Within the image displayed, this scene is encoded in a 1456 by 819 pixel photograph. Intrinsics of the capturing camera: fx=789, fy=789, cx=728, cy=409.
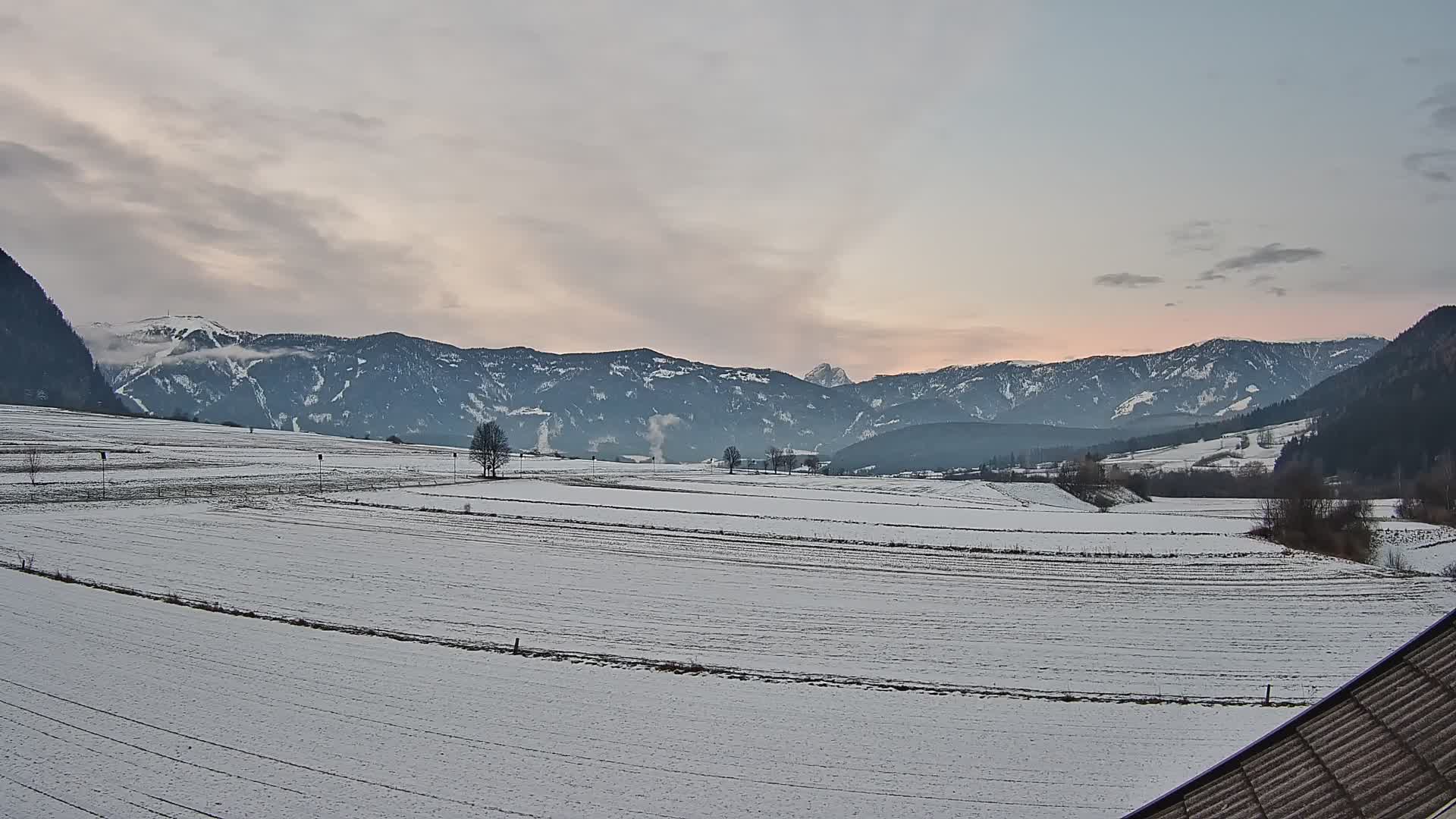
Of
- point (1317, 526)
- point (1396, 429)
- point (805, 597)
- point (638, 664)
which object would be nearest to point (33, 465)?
point (805, 597)

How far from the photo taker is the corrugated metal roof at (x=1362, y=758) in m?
5.45

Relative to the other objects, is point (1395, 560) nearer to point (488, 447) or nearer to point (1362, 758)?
point (1362, 758)

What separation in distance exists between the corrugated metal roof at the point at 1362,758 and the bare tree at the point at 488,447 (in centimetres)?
10998

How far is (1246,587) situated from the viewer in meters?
39.9

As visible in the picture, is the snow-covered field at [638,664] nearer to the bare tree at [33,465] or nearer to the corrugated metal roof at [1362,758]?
the corrugated metal roof at [1362,758]

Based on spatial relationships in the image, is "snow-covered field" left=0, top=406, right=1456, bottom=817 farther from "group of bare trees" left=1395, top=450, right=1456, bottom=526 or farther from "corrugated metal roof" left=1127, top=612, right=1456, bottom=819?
"group of bare trees" left=1395, top=450, right=1456, bottom=526

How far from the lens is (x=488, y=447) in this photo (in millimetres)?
116375

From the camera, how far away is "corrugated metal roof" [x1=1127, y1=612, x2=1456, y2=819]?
545 cm

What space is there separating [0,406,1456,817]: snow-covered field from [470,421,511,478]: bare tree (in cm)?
5455

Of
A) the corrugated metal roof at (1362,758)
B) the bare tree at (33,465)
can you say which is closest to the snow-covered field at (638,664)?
the corrugated metal roof at (1362,758)

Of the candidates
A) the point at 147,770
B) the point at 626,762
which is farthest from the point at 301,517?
the point at 626,762

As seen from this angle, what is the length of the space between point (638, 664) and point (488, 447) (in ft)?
322

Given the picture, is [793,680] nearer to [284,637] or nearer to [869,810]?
[869,810]

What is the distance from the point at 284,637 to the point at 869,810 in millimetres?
20157
